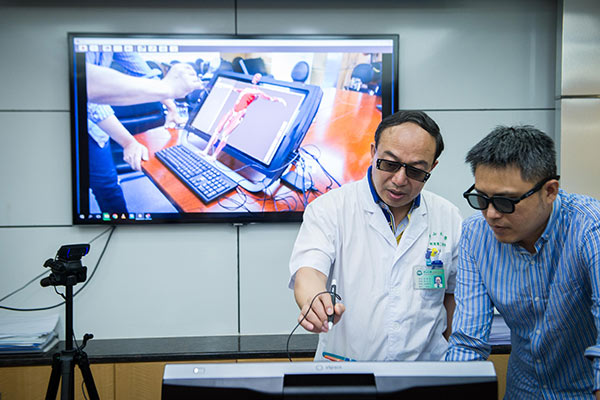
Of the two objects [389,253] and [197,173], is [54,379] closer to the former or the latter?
[197,173]

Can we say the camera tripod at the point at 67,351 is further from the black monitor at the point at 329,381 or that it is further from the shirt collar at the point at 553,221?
the shirt collar at the point at 553,221

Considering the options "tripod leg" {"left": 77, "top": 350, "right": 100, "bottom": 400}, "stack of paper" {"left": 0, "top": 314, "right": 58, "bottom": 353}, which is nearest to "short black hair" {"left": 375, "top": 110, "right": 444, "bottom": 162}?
"tripod leg" {"left": 77, "top": 350, "right": 100, "bottom": 400}

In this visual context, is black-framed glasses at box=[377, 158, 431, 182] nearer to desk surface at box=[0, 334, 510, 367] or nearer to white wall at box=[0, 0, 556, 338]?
white wall at box=[0, 0, 556, 338]

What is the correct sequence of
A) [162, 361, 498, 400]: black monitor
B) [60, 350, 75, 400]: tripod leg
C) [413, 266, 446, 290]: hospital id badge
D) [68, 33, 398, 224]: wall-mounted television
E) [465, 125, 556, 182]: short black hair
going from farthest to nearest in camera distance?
1. [68, 33, 398, 224]: wall-mounted television
2. [60, 350, 75, 400]: tripod leg
3. [413, 266, 446, 290]: hospital id badge
4. [465, 125, 556, 182]: short black hair
5. [162, 361, 498, 400]: black monitor

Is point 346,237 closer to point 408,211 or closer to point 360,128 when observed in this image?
point 408,211

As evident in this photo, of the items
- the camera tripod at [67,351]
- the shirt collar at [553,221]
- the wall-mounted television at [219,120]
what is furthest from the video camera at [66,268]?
the shirt collar at [553,221]

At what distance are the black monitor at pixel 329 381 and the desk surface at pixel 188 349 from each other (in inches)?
68.8

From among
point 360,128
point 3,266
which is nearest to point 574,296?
point 360,128

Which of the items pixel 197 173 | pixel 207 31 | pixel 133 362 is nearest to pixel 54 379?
pixel 133 362

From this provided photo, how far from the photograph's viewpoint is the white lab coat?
5.81 ft

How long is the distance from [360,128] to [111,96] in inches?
56.4

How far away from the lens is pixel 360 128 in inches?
111

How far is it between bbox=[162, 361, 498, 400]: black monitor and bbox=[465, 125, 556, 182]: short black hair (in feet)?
1.91

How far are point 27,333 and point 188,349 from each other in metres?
0.86
